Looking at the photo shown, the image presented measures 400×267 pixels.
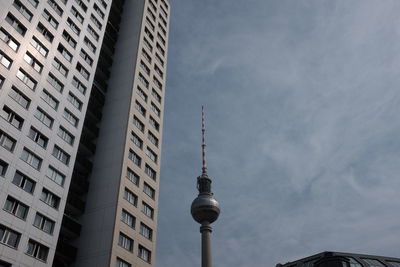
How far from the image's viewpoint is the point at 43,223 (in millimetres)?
39656

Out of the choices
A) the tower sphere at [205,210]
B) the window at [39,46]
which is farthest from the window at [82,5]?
the tower sphere at [205,210]

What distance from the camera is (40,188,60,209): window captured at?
1608 inches

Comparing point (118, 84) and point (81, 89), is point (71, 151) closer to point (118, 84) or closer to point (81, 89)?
point (81, 89)

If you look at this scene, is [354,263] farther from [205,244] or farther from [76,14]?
[76,14]

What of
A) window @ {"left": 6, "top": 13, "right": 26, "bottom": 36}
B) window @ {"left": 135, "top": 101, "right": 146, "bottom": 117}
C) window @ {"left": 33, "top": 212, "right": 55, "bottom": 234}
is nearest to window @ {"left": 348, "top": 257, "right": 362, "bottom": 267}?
window @ {"left": 135, "top": 101, "right": 146, "bottom": 117}

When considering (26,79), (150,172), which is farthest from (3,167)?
(150,172)

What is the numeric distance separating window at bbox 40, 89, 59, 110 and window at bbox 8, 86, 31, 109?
228 cm

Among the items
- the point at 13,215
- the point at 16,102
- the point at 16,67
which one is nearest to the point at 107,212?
the point at 13,215

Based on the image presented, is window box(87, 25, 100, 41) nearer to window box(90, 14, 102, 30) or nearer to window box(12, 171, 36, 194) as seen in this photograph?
window box(90, 14, 102, 30)

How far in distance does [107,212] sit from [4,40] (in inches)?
860

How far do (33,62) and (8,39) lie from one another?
3541mm

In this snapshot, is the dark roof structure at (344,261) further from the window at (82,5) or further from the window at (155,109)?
the window at (82,5)

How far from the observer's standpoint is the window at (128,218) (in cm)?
4756

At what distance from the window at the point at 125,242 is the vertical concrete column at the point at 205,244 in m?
29.8
